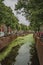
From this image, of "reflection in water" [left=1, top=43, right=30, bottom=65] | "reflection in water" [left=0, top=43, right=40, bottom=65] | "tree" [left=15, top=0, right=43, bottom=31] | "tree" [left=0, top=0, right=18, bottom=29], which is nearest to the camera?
"reflection in water" [left=0, top=43, right=40, bottom=65]

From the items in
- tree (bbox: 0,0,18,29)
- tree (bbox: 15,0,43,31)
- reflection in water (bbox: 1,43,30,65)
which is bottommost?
reflection in water (bbox: 1,43,30,65)

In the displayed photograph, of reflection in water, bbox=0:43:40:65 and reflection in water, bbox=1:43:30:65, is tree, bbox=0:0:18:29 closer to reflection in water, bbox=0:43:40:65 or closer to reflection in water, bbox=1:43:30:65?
reflection in water, bbox=0:43:40:65

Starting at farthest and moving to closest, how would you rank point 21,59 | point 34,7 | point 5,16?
point 5,16 < point 34,7 < point 21,59

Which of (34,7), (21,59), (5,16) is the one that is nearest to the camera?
(21,59)

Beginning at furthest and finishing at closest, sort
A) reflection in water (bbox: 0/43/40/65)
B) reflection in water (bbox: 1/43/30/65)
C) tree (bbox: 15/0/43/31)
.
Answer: tree (bbox: 15/0/43/31) → reflection in water (bbox: 1/43/30/65) → reflection in water (bbox: 0/43/40/65)

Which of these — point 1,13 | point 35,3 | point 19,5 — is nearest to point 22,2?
point 19,5

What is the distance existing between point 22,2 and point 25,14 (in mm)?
3161

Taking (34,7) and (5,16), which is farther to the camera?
(5,16)

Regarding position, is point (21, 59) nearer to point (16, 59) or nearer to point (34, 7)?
point (16, 59)

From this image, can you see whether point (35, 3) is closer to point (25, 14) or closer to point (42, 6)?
point (42, 6)

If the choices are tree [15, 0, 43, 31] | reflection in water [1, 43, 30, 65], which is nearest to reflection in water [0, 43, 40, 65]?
reflection in water [1, 43, 30, 65]

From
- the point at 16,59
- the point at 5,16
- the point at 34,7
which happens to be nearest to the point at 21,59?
the point at 16,59

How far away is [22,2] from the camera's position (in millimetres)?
37125

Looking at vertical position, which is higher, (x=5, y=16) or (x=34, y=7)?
(x=34, y=7)
